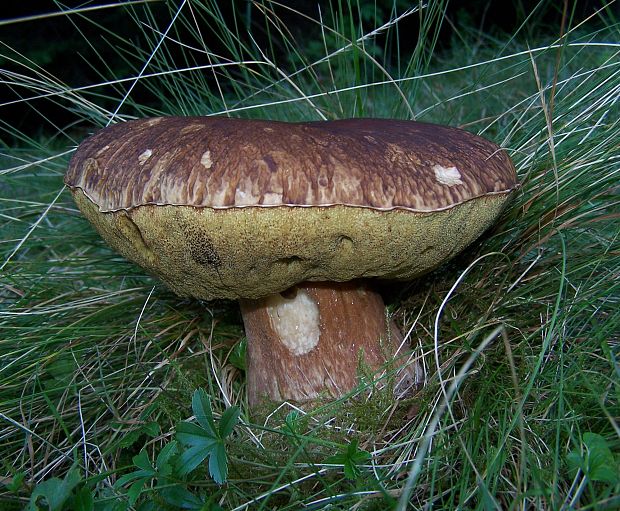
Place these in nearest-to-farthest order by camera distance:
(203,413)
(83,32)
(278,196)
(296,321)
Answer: (278,196) → (203,413) → (296,321) → (83,32)

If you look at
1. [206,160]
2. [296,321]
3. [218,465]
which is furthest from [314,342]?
[206,160]

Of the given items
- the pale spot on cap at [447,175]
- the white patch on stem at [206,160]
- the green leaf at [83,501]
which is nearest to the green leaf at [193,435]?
the green leaf at [83,501]

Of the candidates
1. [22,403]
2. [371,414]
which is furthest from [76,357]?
[371,414]

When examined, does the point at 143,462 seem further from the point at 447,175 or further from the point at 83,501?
the point at 447,175

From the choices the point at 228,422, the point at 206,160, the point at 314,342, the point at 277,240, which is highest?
the point at 206,160

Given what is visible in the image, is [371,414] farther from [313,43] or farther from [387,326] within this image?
[313,43]

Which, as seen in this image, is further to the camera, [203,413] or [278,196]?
[203,413]

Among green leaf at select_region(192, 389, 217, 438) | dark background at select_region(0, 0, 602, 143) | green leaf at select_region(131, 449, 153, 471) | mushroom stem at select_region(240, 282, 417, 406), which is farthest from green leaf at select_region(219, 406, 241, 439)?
dark background at select_region(0, 0, 602, 143)
